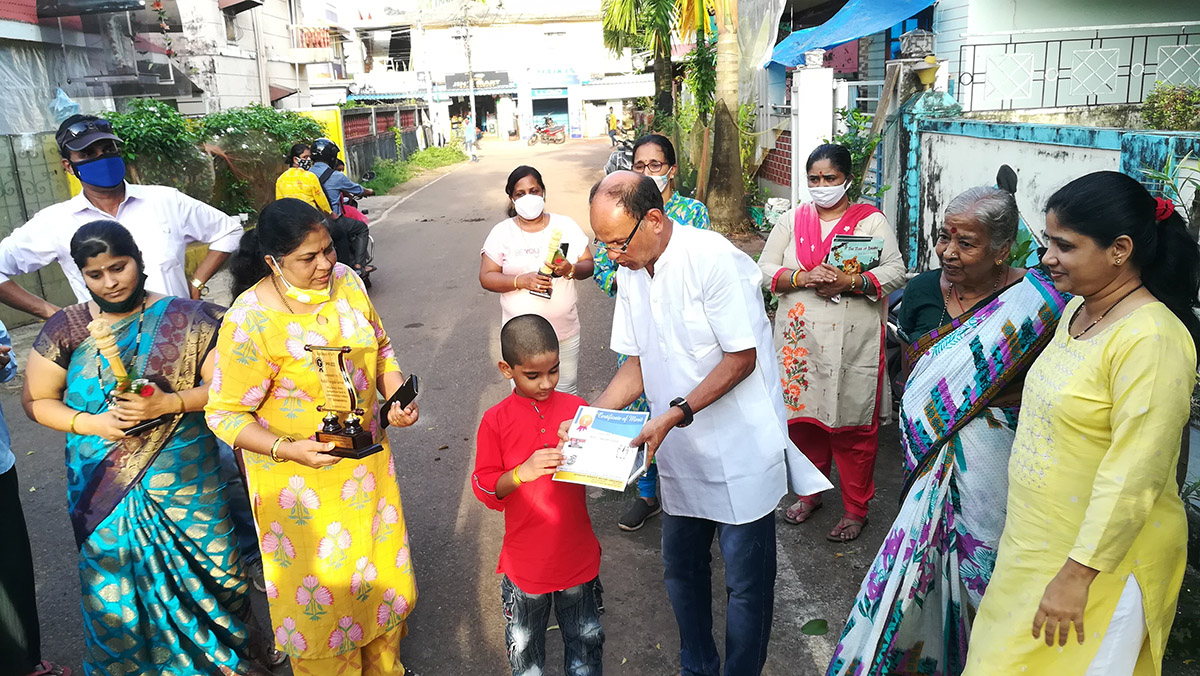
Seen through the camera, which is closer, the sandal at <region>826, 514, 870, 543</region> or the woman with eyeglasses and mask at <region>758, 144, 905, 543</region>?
the woman with eyeglasses and mask at <region>758, 144, 905, 543</region>

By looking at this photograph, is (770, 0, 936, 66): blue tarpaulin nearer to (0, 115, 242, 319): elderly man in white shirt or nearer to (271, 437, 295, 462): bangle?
(0, 115, 242, 319): elderly man in white shirt

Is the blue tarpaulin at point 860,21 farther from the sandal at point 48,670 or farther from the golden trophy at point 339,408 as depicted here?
the sandal at point 48,670

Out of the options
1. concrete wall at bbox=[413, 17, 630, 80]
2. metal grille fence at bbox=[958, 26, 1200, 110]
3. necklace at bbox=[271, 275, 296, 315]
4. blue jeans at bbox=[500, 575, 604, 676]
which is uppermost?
concrete wall at bbox=[413, 17, 630, 80]

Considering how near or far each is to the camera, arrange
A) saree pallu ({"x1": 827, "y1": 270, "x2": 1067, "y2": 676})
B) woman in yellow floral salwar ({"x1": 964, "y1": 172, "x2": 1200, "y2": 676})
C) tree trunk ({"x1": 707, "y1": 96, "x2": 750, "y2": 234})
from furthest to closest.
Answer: tree trunk ({"x1": 707, "y1": 96, "x2": 750, "y2": 234})
saree pallu ({"x1": 827, "y1": 270, "x2": 1067, "y2": 676})
woman in yellow floral salwar ({"x1": 964, "y1": 172, "x2": 1200, "y2": 676})

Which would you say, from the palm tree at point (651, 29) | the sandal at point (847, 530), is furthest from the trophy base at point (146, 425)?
the palm tree at point (651, 29)

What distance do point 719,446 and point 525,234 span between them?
221cm

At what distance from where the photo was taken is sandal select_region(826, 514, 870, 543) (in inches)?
159

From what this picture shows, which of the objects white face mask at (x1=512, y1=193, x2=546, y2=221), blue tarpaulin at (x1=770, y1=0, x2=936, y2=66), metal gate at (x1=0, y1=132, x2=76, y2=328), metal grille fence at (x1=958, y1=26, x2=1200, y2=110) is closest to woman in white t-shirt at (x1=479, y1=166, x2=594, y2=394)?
white face mask at (x1=512, y1=193, x2=546, y2=221)

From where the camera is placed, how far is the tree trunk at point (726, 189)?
1177cm

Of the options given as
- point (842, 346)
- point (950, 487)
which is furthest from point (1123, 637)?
point (842, 346)

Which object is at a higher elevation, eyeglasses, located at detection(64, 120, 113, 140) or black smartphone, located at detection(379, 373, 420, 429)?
eyeglasses, located at detection(64, 120, 113, 140)

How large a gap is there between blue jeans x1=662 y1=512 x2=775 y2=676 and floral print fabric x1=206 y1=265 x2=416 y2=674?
1.01 metres

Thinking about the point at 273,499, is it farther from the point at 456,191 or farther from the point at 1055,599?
the point at 456,191

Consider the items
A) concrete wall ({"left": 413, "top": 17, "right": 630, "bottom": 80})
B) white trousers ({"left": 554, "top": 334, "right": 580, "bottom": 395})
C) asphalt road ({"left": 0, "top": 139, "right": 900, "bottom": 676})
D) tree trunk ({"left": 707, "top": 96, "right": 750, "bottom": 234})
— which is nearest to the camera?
asphalt road ({"left": 0, "top": 139, "right": 900, "bottom": 676})
